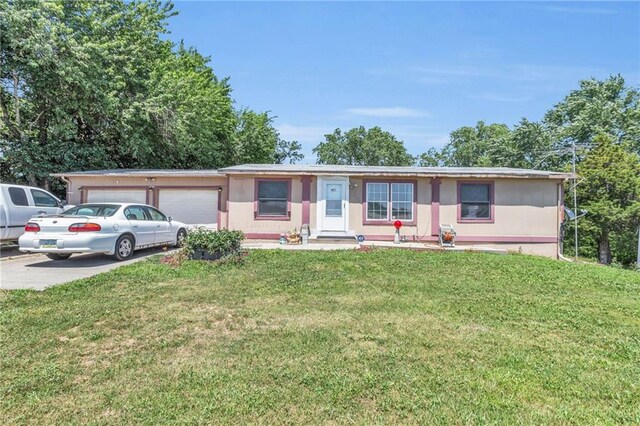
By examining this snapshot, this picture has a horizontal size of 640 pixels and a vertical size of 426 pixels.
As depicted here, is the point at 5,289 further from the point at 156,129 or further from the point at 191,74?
the point at 191,74

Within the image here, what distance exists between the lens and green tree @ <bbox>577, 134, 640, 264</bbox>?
17234 mm

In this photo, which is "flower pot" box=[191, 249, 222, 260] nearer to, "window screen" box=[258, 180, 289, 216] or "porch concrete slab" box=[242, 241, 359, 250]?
"porch concrete slab" box=[242, 241, 359, 250]

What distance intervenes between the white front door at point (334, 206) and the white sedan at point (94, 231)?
537 centimetres

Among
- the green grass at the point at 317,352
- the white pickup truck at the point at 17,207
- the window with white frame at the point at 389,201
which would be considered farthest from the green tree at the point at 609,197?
the white pickup truck at the point at 17,207

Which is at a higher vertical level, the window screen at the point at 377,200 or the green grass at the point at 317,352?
the window screen at the point at 377,200

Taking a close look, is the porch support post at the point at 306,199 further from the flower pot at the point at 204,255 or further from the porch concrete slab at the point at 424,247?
the flower pot at the point at 204,255

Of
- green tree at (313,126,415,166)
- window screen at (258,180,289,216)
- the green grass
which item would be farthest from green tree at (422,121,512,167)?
the green grass

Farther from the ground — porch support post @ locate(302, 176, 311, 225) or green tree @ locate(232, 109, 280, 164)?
green tree @ locate(232, 109, 280, 164)

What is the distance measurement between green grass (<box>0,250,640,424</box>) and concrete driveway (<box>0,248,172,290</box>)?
85cm

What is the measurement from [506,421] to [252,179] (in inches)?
428

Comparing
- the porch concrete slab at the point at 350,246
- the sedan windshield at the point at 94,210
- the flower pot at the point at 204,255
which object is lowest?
the porch concrete slab at the point at 350,246

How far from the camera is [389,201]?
1231 cm

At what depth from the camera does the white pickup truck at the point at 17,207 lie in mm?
8852

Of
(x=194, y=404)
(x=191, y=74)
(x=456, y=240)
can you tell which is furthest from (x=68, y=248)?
(x=191, y=74)
